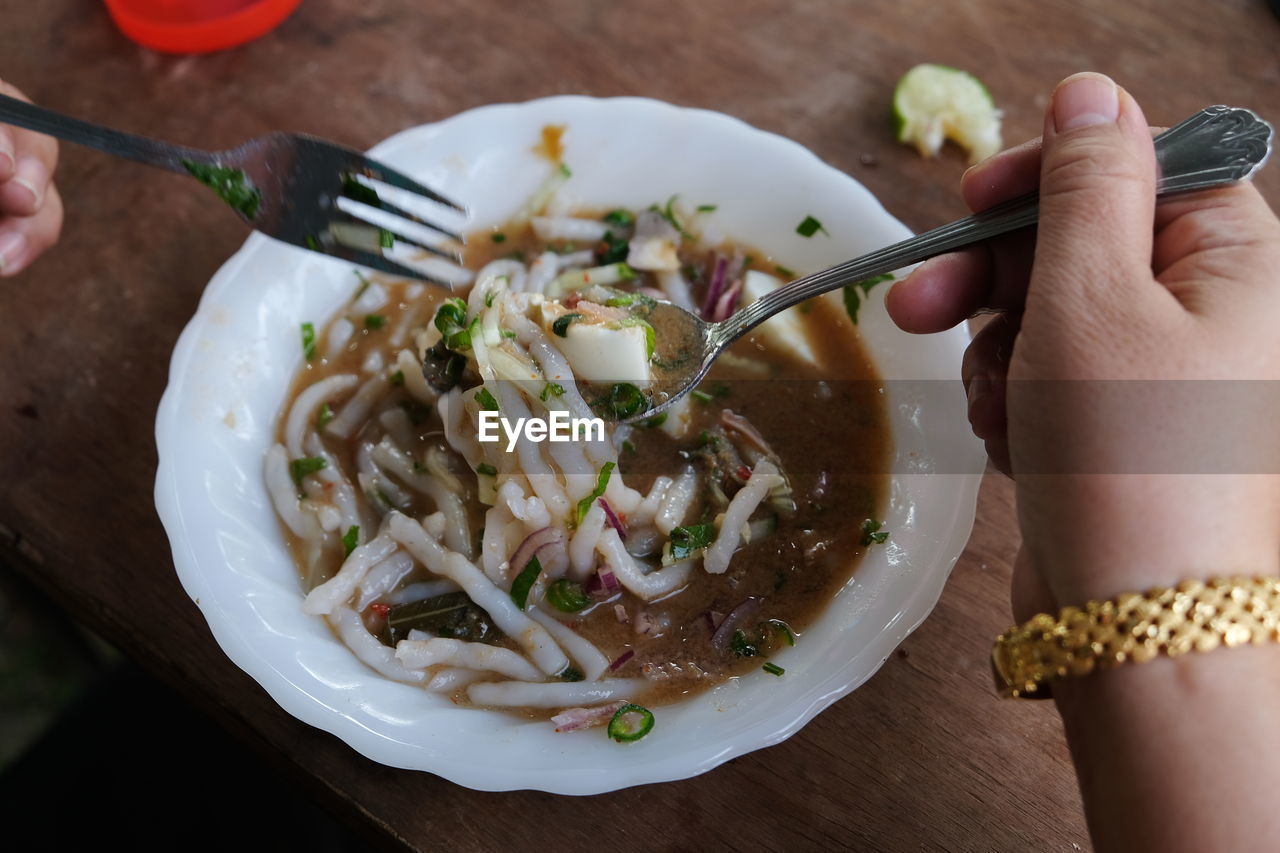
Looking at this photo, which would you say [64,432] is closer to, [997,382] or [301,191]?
[301,191]

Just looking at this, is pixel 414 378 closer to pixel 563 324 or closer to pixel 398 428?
pixel 398 428

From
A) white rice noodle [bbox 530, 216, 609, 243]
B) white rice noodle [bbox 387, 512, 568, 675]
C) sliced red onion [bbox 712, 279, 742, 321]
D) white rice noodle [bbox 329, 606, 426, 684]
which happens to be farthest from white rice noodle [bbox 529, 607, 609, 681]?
white rice noodle [bbox 530, 216, 609, 243]

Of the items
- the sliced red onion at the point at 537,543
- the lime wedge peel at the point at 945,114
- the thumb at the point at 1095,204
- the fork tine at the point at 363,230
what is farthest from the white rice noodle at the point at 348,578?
the lime wedge peel at the point at 945,114

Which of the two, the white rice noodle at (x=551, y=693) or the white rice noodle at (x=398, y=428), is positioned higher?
the white rice noodle at (x=398, y=428)

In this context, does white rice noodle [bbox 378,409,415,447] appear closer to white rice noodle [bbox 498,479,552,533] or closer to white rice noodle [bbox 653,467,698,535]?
white rice noodle [bbox 498,479,552,533]

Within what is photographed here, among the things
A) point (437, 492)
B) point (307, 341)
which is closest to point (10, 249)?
point (307, 341)

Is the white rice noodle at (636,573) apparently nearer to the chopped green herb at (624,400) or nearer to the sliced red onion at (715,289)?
the chopped green herb at (624,400)
